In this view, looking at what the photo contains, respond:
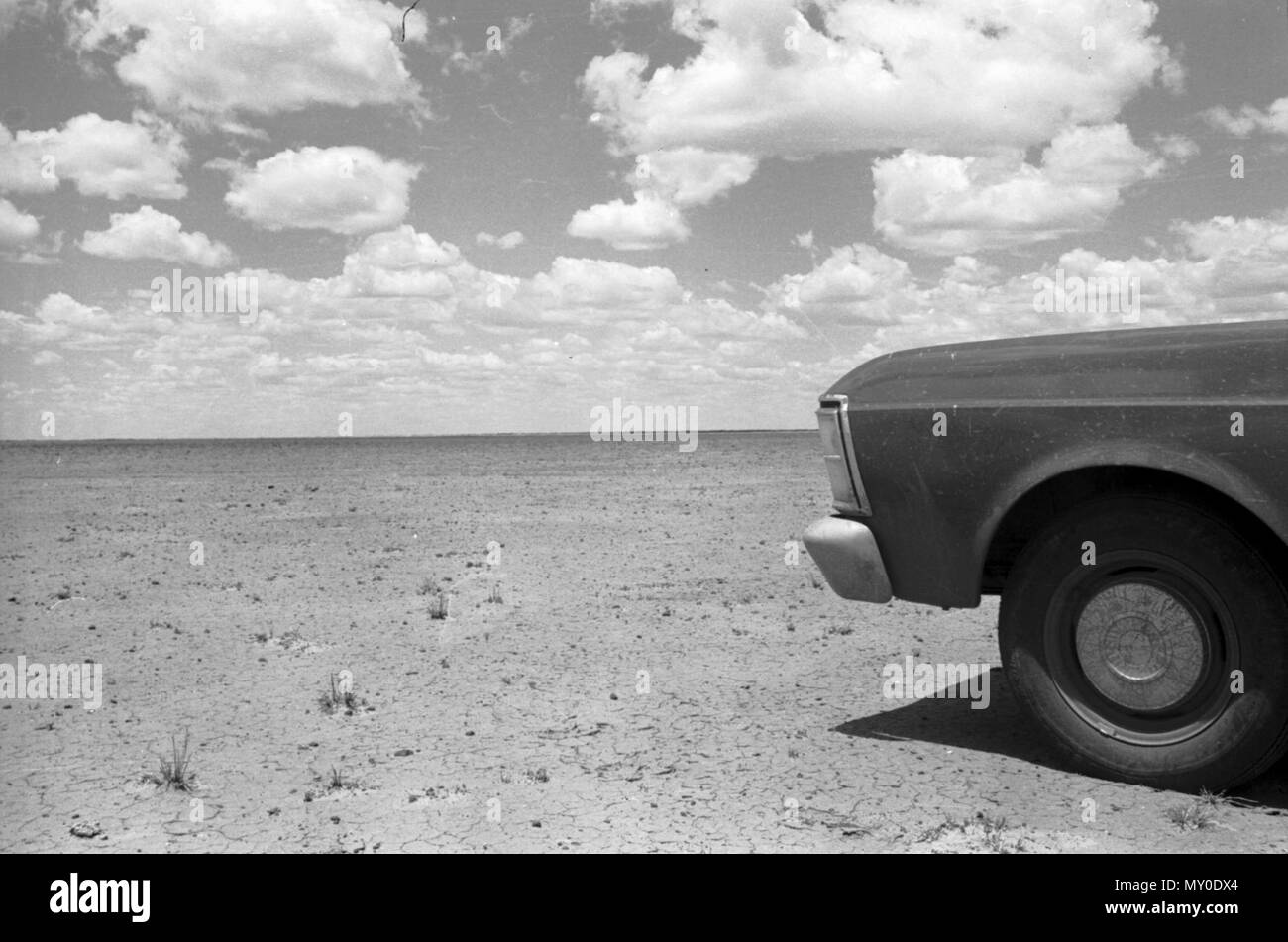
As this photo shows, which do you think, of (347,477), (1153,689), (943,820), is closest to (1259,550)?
(1153,689)

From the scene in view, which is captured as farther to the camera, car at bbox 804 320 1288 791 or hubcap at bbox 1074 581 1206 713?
hubcap at bbox 1074 581 1206 713

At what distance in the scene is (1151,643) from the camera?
428 centimetres

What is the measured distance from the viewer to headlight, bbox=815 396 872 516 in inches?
196

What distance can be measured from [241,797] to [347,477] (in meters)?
30.2

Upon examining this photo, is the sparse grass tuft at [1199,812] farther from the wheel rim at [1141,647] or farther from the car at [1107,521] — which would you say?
the wheel rim at [1141,647]

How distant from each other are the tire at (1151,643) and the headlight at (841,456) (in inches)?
30.4

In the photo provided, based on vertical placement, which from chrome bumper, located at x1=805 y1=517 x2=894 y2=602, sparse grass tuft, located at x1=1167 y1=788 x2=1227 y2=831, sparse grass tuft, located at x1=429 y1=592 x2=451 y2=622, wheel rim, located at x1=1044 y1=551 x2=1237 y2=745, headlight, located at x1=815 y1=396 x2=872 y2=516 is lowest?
sparse grass tuft, located at x1=1167 y1=788 x2=1227 y2=831

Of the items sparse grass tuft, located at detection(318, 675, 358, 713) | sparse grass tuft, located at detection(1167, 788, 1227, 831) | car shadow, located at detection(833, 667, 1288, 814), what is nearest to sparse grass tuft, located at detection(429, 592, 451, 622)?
sparse grass tuft, located at detection(318, 675, 358, 713)

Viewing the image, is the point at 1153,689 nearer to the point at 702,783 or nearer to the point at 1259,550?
the point at 1259,550

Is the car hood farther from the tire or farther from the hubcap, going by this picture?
the hubcap

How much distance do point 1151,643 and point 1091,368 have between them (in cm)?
112

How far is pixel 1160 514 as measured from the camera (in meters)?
4.25

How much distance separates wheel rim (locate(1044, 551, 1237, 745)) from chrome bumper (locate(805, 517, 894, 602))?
78 centimetres

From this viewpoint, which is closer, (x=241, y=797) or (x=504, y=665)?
(x=241, y=797)
